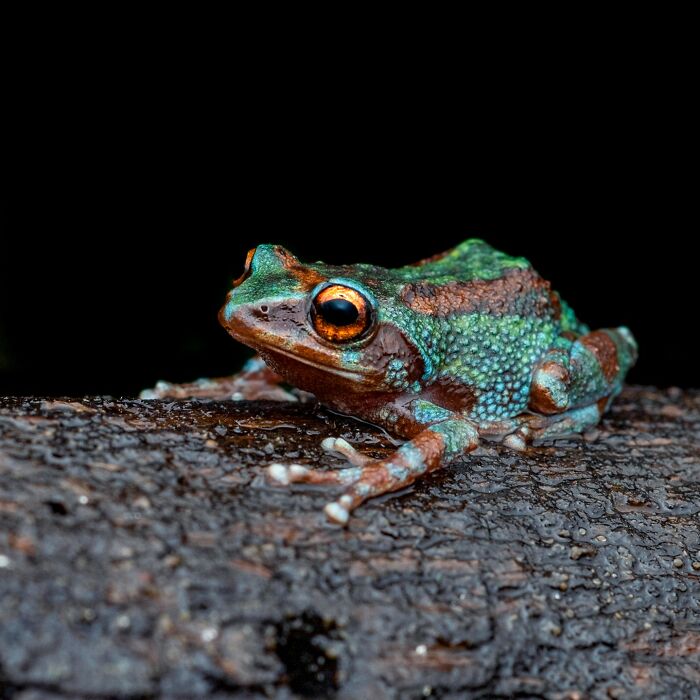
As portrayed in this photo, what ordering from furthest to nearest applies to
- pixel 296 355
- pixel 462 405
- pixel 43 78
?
1. pixel 43 78
2. pixel 462 405
3. pixel 296 355

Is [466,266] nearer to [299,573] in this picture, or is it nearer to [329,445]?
[329,445]

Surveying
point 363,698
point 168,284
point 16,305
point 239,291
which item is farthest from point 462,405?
point 16,305

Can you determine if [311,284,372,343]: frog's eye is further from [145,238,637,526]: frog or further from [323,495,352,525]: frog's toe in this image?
[323,495,352,525]: frog's toe

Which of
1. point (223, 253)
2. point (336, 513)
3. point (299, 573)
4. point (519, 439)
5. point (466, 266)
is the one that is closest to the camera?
point (299, 573)

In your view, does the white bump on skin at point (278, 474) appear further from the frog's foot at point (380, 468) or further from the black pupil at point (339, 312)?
the black pupil at point (339, 312)

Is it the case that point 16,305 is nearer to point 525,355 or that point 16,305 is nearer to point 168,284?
point 168,284

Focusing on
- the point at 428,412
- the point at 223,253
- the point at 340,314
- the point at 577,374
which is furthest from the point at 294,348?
the point at 223,253

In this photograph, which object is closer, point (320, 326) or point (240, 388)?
point (320, 326)

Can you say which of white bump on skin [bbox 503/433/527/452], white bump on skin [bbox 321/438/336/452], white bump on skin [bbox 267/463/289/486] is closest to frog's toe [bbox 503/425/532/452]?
white bump on skin [bbox 503/433/527/452]
